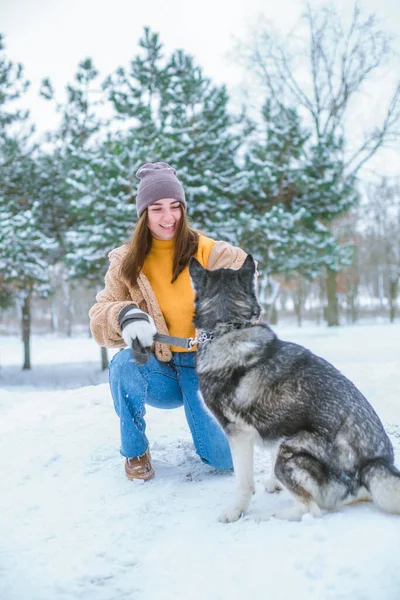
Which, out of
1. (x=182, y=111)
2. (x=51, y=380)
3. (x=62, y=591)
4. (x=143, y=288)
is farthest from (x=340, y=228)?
(x=62, y=591)

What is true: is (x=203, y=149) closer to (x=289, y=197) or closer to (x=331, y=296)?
(x=289, y=197)

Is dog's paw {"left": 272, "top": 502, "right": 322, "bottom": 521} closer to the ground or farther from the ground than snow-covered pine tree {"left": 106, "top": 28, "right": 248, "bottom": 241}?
closer to the ground

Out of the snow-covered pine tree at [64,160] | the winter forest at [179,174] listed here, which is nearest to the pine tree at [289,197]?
the winter forest at [179,174]

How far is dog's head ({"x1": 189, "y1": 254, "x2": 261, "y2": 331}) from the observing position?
275 centimetres

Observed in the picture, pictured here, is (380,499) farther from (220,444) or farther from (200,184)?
(200,184)

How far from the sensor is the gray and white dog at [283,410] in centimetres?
225

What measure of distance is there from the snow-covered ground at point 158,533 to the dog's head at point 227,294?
3.73 ft

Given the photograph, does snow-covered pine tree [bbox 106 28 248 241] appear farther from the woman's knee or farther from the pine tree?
the woman's knee

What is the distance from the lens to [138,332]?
2930 mm

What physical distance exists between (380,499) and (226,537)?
31.5 inches

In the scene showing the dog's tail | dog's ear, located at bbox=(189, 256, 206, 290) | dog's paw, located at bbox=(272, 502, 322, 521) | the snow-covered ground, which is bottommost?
the snow-covered ground

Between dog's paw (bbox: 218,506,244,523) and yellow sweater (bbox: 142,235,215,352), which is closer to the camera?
dog's paw (bbox: 218,506,244,523)

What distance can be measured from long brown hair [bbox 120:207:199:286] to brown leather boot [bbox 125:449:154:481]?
131 centimetres

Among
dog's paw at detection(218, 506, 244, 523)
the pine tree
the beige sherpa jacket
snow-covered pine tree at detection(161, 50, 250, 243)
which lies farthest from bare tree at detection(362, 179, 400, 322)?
dog's paw at detection(218, 506, 244, 523)
